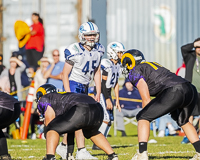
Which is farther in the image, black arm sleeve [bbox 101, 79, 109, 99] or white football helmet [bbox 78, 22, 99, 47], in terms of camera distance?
black arm sleeve [bbox 101, 79, 109, 99]

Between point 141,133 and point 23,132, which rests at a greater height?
point 141,133

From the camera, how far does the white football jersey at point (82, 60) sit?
7.39 metres

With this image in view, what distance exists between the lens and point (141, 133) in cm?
629

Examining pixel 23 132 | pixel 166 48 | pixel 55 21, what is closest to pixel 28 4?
pixel 55 21

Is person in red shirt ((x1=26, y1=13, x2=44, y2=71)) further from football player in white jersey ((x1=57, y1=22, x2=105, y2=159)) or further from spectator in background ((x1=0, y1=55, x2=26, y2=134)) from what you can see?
football player in white jersey ((x1=57, y1=22, x2=105, y2=159))

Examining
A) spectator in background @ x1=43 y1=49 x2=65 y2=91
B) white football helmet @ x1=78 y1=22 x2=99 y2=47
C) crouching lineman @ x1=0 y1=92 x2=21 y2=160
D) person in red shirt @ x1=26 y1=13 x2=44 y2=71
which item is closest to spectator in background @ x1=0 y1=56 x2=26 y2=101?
spectator in background @ x1=43 y1=49 x2=65 y2=91

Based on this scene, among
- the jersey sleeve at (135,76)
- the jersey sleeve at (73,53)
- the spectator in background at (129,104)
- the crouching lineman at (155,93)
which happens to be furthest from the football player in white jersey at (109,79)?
the spectator in background at (129,104)

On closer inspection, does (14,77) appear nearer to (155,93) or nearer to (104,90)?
(104,90)

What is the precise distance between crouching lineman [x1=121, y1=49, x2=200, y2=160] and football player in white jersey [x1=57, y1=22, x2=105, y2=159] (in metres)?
0.81

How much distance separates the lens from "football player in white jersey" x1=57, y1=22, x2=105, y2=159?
7.27 metres

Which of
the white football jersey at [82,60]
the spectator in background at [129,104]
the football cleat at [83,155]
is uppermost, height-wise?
the white football jersey at [82,60]

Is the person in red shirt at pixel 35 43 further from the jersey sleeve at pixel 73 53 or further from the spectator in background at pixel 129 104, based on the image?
the jersey sleeve at pixel 73 53

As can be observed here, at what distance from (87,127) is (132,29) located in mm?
12938

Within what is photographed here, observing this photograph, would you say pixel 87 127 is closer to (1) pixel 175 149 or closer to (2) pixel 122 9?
(1) pixel 175 149
